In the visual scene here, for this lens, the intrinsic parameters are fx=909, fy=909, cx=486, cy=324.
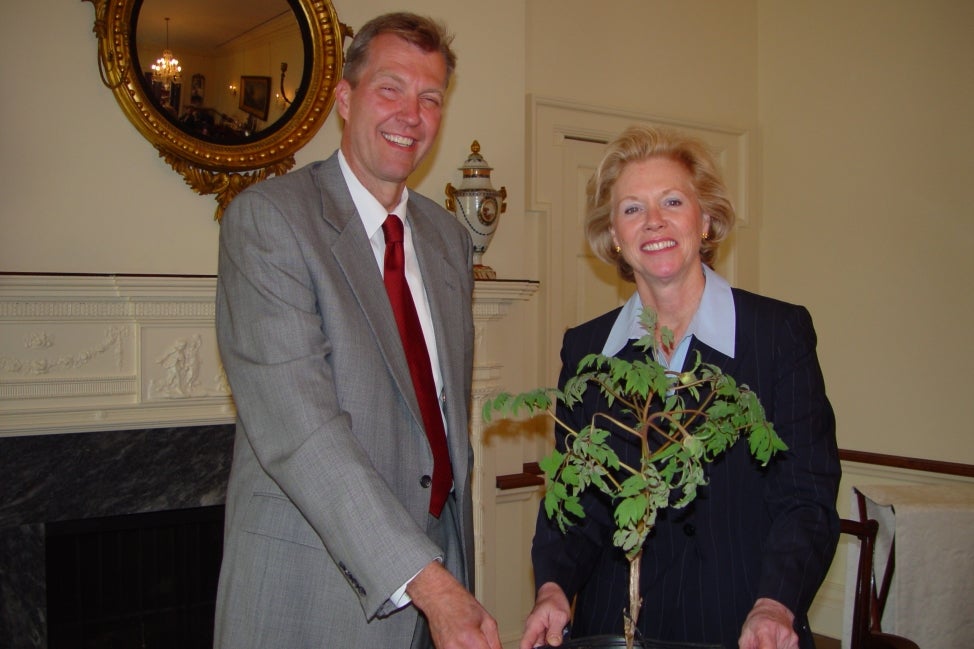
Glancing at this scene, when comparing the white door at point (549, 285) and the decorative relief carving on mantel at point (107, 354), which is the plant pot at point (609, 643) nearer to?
the decorative relief carving on mantel at point (107, 354)

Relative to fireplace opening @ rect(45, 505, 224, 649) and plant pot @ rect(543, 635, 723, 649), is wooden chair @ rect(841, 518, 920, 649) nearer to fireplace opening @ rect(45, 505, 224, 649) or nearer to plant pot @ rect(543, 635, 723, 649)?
plant pot @ rect(543, 635, 723, 649)

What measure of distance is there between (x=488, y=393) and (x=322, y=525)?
2.29 m

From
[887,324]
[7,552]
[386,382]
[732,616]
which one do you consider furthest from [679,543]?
[887,324]

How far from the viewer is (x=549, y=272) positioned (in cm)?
423

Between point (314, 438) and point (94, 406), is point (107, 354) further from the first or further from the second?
point (314, 438)

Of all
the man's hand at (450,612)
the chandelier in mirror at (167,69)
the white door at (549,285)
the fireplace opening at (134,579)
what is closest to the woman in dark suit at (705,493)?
the man's hand at (450,612)

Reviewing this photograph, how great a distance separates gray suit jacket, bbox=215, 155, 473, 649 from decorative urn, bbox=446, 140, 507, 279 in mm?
1928

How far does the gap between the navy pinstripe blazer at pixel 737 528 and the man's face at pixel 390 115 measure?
63 cm

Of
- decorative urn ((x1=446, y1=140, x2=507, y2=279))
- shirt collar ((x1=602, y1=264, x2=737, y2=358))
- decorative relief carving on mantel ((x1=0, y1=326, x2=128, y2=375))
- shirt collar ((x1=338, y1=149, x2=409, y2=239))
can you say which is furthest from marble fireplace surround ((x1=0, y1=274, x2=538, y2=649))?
shirt collar ((x1=602, y1=264, x2=737, y2=358))

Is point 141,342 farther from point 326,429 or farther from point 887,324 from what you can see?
point 887,324

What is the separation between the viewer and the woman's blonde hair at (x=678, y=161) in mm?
1724

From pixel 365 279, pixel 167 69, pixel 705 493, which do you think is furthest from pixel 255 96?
pixel 705 493

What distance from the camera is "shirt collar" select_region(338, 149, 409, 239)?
1.66m

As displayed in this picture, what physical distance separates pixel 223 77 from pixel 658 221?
194 centimetres
